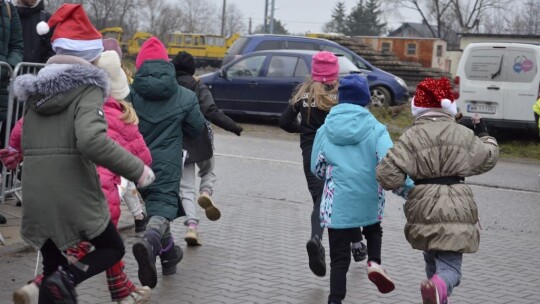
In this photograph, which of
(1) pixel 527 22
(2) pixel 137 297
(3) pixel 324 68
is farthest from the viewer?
(1) pixel 527 22

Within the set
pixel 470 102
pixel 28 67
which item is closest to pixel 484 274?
pixel 28 67

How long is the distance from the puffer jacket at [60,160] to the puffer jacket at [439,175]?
1.55 metres

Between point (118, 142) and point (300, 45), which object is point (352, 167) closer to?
point (118, 142)

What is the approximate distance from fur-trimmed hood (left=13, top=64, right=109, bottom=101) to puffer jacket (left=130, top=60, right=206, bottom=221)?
151 cm

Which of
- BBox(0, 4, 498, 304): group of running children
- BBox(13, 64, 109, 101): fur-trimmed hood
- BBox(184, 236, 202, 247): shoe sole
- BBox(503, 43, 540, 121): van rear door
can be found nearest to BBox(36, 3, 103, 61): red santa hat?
BBox(0, 4, 498, 304): group of running children

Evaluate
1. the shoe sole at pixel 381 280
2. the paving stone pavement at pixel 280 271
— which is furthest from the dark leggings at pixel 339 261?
the paving stone pavement at pixel 280 271

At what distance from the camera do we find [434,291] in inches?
209

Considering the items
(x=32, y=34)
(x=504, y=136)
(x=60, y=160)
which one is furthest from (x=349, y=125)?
(x=504, y=136)

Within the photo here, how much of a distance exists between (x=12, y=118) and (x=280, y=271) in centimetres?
299

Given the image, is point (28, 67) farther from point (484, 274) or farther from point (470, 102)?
point (470, 102)

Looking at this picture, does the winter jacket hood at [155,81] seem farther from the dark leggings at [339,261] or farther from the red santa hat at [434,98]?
the red santa hat at [434,98]

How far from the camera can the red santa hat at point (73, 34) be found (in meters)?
5.19

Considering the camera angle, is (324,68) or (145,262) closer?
(145,262)

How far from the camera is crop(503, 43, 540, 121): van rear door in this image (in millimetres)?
17422
